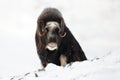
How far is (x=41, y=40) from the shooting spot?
328 inches

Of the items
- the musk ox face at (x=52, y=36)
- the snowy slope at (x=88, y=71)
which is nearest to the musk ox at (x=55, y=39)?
the musk ox face at (x=52, y=36)

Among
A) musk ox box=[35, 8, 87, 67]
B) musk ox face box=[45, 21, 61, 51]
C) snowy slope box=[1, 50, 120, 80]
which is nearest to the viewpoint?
snowy slope box=[1, 50, 120, 80]

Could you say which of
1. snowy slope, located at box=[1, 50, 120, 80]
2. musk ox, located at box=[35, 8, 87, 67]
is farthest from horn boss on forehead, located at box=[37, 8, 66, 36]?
snowy slope, located at box=[1, 50, 120, 80]

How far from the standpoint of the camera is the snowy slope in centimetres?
355

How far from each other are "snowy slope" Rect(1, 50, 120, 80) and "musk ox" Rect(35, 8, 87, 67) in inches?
152

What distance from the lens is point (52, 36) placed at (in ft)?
26.6

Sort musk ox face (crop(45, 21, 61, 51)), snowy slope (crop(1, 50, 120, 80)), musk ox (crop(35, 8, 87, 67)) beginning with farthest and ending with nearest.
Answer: musk ox (crop(35, 8, 87, 67)), musk ox face (crop(45, 21, 61, 51)), snowy slope (crop(1, 50, 120, 80))

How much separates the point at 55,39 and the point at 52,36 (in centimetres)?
9

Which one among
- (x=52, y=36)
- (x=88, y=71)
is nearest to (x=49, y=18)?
(x=52, y=36)

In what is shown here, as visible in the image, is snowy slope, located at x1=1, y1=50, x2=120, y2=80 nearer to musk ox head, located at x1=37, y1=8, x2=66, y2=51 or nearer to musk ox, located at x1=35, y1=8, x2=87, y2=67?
musk ox head, located at x1=37, y1=8, x2=66, y2=51

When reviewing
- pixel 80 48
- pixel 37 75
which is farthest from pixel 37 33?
pixel 37 75

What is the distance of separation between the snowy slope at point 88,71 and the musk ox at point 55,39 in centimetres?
385

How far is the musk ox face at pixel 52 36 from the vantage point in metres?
8.02

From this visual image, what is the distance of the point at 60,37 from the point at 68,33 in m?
0.26
